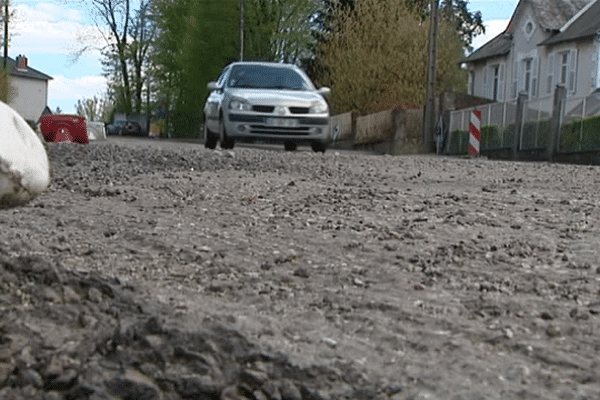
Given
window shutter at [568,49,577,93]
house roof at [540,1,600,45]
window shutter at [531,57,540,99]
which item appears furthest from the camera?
window shutter at [531,57,540,99]

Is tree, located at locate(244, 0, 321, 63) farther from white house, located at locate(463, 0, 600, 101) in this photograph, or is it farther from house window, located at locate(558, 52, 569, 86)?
house window, located at locate(558, 52, 569, 86)

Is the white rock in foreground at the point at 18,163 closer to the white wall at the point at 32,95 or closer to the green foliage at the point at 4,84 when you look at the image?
the green foliage at the point at 4,84

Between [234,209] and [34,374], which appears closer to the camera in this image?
[34,374]

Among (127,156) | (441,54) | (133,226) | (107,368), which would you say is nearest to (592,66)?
(441,54)

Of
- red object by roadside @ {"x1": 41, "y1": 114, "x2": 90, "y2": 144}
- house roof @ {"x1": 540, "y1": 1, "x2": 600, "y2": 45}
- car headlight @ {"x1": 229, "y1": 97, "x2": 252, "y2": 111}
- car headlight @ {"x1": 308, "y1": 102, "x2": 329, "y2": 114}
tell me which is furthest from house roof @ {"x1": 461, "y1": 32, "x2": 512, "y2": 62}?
car headlight @ {"x1": 229, "y1": 97, "x2": 252, "y2": 111}

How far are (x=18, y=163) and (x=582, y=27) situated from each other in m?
37.5

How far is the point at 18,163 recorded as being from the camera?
3143mm

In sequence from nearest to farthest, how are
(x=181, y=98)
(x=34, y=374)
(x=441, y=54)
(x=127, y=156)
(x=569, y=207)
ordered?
(x=34, y=374) → (x=569, y=207) → (x=127, y=156) → (x=441, y=54) → (x=181, y=98)

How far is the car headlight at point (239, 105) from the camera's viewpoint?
15852 millimetres

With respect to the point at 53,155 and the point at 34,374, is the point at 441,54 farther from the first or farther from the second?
the point at 34,374

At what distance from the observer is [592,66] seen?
36.6 metres

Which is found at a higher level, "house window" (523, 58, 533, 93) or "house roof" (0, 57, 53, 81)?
"house roof" (0, 57, 53, 81)

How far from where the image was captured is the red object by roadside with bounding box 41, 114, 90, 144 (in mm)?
19500

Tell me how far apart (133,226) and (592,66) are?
33.3 meters
